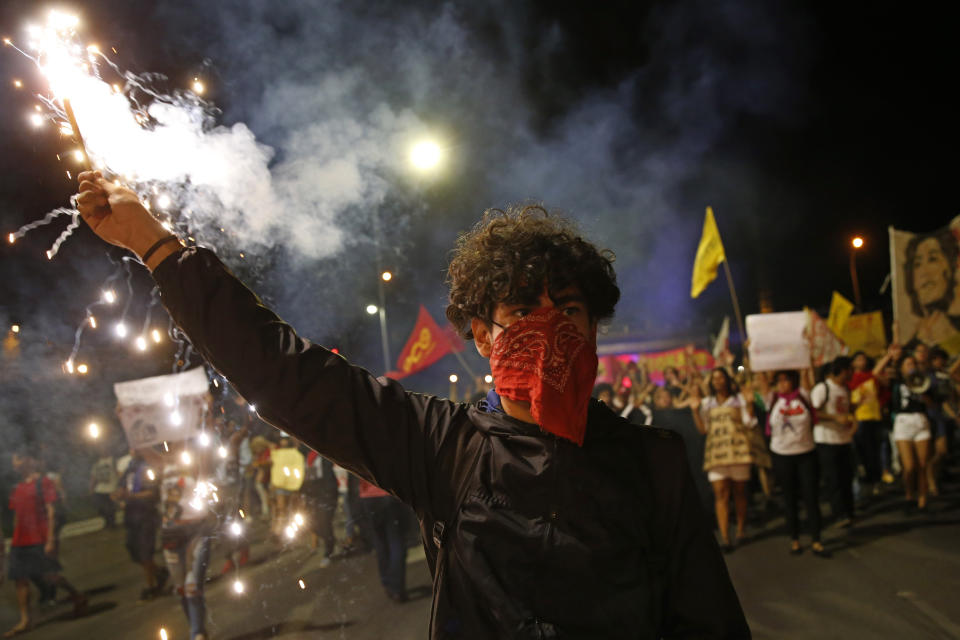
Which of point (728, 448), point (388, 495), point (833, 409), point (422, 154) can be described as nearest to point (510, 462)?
point (422, 154)

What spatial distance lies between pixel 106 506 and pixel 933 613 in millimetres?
14528

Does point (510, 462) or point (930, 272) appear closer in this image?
point (510, 462)

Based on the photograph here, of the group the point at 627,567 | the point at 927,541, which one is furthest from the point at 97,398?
the point at 927,541

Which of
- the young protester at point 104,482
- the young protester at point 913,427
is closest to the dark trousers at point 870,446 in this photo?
the young protester at point 913,427

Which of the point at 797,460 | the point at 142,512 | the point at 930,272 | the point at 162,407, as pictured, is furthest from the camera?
the point at 930,272

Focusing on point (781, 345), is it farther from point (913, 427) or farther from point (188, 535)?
point (188, 535)

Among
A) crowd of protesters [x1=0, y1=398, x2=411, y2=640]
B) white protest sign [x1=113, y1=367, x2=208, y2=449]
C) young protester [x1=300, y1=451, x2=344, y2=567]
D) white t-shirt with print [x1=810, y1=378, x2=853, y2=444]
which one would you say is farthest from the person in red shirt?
white t-shirt with print [x1=810, y1=378, x2=853, y2=444]

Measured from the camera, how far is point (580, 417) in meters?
1.58

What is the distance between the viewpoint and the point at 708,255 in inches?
406

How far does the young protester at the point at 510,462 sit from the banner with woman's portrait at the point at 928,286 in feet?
34.5

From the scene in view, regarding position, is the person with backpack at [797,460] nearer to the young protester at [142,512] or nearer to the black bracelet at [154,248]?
the black bracelet at [154,248]

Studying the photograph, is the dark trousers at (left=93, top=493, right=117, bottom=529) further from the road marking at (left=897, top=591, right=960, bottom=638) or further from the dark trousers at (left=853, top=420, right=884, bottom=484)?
the dark trousers at (left=853, top=420, right=884, bottom=484)

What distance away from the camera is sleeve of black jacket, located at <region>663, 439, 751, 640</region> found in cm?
149

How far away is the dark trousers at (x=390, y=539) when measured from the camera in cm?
615
